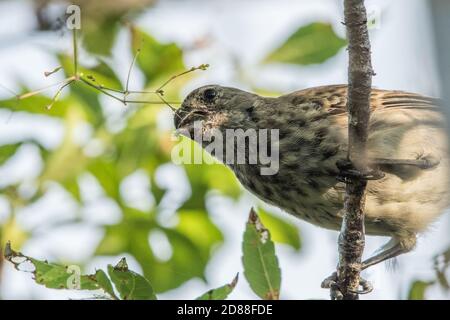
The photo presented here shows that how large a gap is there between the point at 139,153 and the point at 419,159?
206cm

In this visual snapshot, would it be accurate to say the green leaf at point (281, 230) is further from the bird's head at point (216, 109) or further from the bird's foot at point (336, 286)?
the bird's foot at point (336, 286)

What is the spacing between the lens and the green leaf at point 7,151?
453cm

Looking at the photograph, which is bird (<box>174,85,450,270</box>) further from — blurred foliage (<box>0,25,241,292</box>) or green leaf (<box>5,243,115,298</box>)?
green leaf (<box>5,243,115,298</box>)

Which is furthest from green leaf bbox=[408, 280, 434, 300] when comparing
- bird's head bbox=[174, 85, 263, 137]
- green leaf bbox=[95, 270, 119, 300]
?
bird's head bbox=[174, 85, 263, 137]

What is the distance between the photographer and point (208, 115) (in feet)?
17.0

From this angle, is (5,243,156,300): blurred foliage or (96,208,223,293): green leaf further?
(96,208,223,293): green leaf

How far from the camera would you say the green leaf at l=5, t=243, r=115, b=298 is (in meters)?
3.45

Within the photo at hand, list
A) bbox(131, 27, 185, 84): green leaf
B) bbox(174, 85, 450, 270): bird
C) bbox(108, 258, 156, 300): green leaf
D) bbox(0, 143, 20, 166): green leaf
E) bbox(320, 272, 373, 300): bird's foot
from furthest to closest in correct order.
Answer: bbox(131, 27, 185, 84): green leaf
bbox(0, 143, 20, 166): green leaf
bbox(174, 85, 450, 270): bird
bbox(320, 272, 373, 300): bird's foot
bbox(108, 258, 156, 300): green leaf

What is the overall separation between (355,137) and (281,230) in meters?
2.45

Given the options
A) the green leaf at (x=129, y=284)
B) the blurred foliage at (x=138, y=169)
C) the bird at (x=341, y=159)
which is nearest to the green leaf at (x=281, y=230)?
the blurred foliage at (x=138, y=169)

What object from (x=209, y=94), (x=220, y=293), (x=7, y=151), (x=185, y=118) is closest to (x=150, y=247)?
(x=185, y=118)

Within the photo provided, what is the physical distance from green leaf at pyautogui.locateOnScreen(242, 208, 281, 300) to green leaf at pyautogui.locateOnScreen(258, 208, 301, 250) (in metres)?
2.00

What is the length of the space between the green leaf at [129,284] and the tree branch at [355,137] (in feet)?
3.79

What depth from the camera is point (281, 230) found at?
591 centimetres
